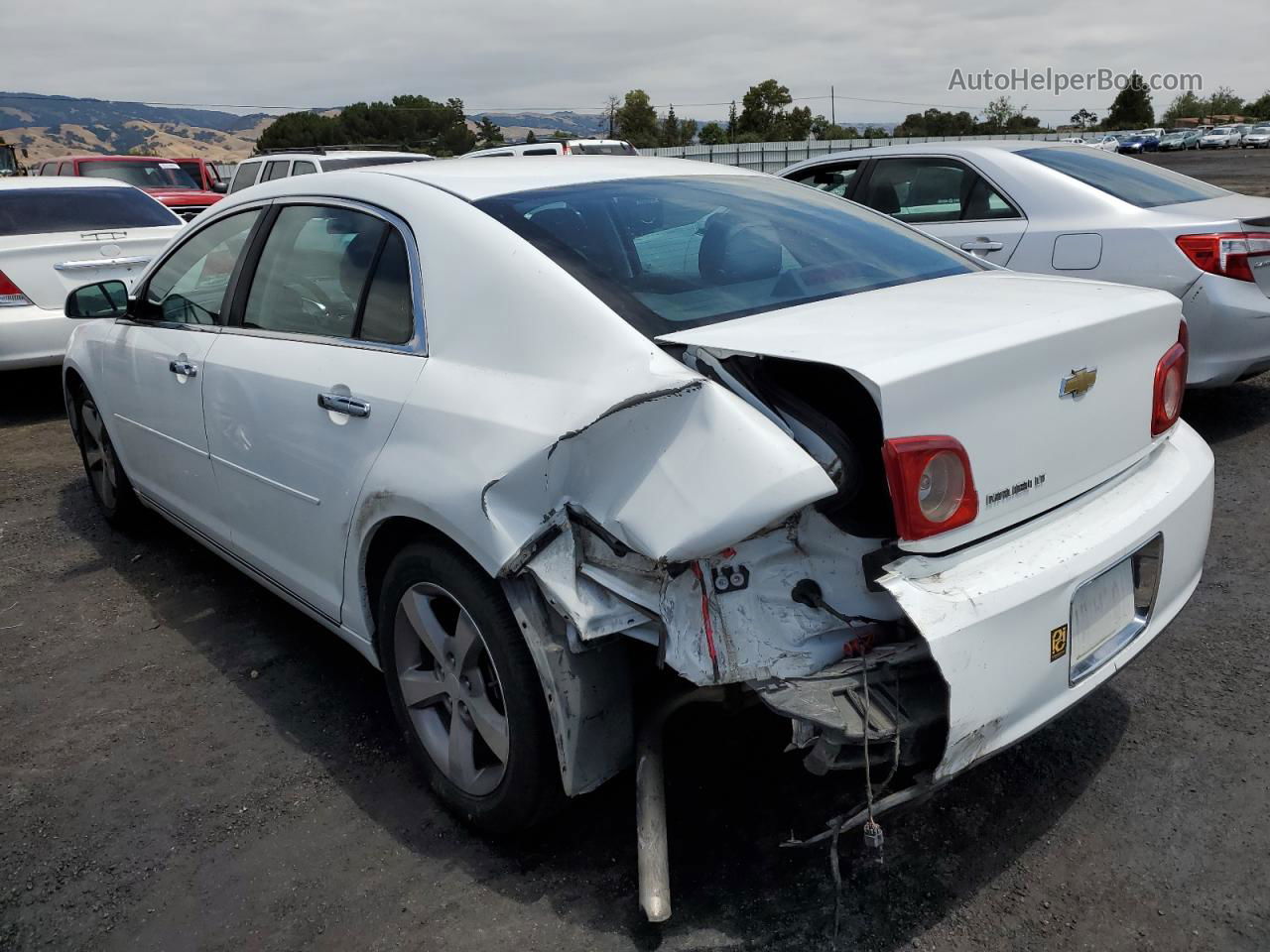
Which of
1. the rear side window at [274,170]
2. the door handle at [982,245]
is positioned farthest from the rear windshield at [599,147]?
the door handle at [982,245]

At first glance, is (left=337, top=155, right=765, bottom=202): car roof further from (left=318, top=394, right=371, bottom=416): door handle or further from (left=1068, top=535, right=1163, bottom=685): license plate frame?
(left=1068, top=535, right=1163, bottom=685): license plate frame

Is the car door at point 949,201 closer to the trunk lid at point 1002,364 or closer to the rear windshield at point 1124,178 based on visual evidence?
the rear windshield at point 1124,178

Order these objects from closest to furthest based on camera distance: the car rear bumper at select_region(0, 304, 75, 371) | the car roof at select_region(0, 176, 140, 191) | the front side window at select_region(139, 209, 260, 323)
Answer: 1. the front side window at select_region(139, 209, 260, 323)
2. the car rear bumper at select_region(0, 304, 75, 371)
3. the car roof at select_region(0, 176, 140, 191)

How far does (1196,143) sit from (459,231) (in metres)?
69.6

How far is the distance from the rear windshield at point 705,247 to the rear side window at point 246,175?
515 inches

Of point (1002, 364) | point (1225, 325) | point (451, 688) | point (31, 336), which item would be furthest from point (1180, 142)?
point (451, 688)

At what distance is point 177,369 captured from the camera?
3598 millimetres

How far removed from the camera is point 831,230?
3074 mm

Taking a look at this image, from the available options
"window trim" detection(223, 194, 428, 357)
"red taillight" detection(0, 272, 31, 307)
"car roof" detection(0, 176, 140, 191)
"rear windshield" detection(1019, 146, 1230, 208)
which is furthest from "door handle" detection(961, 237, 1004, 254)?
"car roof" detection(0, 176, 140, 191)

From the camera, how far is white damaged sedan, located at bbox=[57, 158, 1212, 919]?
198 centimetres

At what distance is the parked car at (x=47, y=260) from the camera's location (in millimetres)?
6980

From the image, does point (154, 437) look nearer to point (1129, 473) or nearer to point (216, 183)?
point (1129, 473)

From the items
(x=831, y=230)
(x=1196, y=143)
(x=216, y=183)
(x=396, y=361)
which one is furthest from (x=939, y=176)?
(x=1196, y=143)

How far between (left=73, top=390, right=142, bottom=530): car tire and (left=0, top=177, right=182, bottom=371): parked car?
2.08 m
